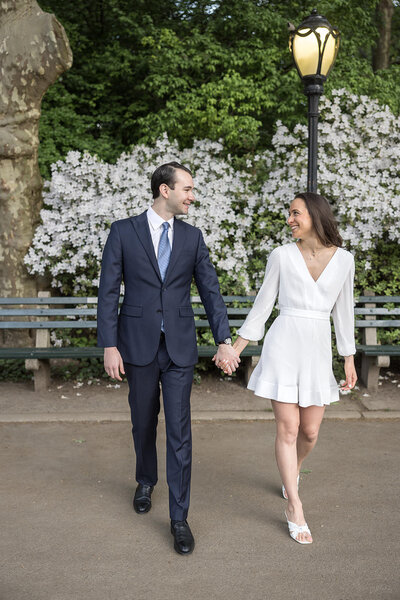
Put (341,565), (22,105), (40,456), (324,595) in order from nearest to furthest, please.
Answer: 1. (324,595)
2. (341,565)
3. (40,456)
4. (22,105)

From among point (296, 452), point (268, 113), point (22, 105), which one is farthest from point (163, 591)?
point (268, 113)

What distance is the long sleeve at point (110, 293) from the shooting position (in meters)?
3.70

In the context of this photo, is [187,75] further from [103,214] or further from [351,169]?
[103,214]

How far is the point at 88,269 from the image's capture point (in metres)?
7.83

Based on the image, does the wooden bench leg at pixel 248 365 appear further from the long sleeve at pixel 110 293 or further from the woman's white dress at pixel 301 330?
the long sleeve at pixel 110 293

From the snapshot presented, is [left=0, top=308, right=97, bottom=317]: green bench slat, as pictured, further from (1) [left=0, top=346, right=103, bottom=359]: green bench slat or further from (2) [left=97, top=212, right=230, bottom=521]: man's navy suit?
(2) [left=97, top=212, right=230, bottom=521]: man's navy suit

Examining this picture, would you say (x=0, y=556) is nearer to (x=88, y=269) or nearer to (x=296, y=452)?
(x=296, y=452)

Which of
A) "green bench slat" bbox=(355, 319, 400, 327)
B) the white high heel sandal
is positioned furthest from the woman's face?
"green bench slat" bbox=(355, 319, 400, 327)

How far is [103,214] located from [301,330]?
442 centimetres

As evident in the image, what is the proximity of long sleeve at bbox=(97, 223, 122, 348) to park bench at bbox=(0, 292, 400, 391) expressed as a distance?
291cm

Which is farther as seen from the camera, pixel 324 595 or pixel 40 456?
pixel 40 456

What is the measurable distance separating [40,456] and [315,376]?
7.95ft

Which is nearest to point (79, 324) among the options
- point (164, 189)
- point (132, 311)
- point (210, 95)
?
point (132, 311)

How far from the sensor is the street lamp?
6391 millimetres
